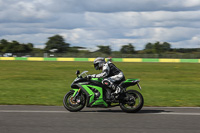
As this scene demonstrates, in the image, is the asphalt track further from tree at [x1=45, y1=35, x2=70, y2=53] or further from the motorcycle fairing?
tree at [x1=45, y1=35, x2=70, y2=53]

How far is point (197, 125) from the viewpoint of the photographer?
634 centimetres

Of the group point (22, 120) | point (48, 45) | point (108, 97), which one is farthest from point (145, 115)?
point (48, 45)

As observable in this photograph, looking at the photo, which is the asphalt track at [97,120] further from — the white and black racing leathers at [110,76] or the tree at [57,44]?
the tree at [57,44]

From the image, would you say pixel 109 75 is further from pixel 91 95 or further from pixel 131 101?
pixel 131 101

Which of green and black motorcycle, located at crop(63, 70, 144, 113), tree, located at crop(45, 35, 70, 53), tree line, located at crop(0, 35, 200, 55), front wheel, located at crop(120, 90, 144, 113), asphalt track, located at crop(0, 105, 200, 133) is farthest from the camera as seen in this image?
tree, located at crop(45, 35, 70, 53)

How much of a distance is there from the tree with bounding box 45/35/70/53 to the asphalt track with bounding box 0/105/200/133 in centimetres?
9214

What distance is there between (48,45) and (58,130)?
4088 inches

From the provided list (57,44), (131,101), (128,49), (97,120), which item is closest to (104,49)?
(128,49)

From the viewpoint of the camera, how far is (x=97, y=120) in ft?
22.5

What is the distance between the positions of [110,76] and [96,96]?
27.5 inches

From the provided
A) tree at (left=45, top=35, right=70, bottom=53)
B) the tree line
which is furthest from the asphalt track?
tree at (left=45, top=35, right=70, bottom=53)

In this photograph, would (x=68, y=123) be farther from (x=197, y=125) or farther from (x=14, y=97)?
(x=14, y=97)

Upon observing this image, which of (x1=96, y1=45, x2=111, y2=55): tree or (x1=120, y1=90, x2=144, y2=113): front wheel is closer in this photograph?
(x1=120, y1=90, x2=144, y2=113): front wheel

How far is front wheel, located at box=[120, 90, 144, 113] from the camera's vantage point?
7848 millimetres
